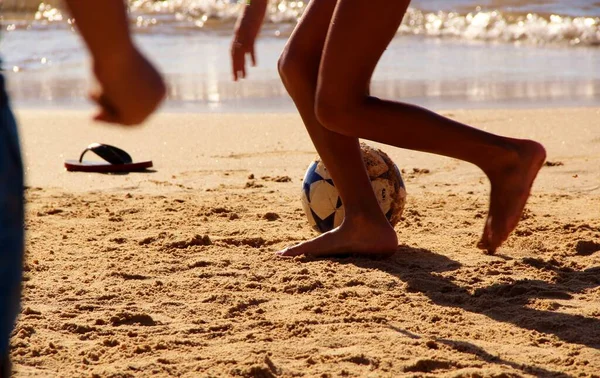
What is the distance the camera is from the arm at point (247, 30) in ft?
13.0

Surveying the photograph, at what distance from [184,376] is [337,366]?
0.49 meters

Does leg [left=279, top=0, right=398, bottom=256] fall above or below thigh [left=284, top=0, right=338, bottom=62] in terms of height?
below

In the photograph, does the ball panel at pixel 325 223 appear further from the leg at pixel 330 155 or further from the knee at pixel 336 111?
the knee at pixel 336 111

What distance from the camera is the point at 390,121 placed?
3795 mm

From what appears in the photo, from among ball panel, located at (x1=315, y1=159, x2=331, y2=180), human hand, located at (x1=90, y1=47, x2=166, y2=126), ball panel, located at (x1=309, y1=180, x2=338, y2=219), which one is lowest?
ball panel, located at (x1=309, y1=180, x2=338, y2=219)

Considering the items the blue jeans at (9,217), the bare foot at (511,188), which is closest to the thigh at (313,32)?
the bare foot at (511,188)

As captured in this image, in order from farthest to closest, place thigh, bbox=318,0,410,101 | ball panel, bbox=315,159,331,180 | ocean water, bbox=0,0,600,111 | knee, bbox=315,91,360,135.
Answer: ocean water, bbox=0,0,600,111
ball panel, bbox=315,159,331,180
knee, bbox=315,91,360,135
thigh, bbox=318,0,410,101

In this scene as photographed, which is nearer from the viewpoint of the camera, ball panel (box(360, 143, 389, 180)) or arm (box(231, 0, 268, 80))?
arm (box(231, 0, 268, 80))

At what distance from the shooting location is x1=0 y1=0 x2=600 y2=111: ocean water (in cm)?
1049

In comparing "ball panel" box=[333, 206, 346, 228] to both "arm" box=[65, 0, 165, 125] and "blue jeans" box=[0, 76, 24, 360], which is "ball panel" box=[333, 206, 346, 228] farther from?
"arm" box=[65, 0, 165, 125]

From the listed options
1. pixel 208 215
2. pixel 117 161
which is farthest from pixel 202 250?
pixel 117 161

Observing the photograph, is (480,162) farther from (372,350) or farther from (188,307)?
(188,307)

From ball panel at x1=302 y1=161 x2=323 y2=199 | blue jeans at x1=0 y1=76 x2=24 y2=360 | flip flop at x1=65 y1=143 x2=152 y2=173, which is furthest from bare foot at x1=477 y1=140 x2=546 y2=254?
flip flop at x1=65 y1=143 x2=152 y2=173

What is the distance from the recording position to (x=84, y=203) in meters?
5.97
